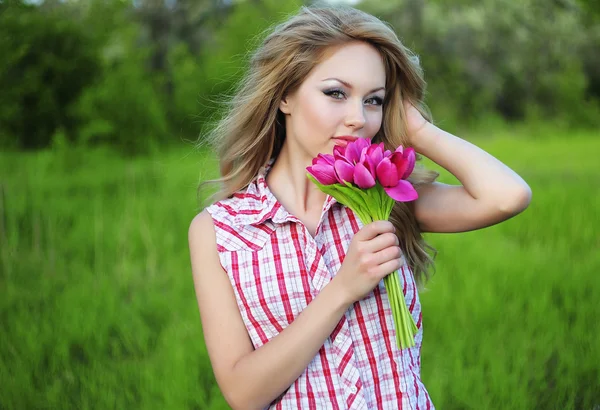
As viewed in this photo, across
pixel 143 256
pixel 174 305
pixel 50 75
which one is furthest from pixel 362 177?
pixel 50 75

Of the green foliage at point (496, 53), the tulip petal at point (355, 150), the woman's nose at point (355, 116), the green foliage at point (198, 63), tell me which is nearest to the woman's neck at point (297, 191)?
the woman's nose at point (355, 116)

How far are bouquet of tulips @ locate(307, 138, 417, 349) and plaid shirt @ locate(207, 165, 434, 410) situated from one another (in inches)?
4.5

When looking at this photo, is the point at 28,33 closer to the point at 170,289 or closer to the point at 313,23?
the point at 170,289

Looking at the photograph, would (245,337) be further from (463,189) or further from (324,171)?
(463,189)

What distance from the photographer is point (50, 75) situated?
7.64 m

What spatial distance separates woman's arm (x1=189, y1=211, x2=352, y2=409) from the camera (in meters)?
1.60

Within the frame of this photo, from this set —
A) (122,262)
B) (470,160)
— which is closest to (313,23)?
(470,160)

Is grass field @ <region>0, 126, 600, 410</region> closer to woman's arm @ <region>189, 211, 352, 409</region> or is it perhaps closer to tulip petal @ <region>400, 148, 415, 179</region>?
woman's arm @ <region>189, 211, 352, 409</region>

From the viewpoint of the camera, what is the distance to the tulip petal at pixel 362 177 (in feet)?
4.94

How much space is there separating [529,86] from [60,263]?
13338 millimetres

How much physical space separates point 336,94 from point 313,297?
528 mm

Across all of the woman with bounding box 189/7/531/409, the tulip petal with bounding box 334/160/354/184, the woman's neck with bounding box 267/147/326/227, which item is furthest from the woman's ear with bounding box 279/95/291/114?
the tulip petal with bounding box 334/160/354/184

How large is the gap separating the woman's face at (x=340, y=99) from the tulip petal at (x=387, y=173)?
259 millimetres

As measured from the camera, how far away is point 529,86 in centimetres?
1565
